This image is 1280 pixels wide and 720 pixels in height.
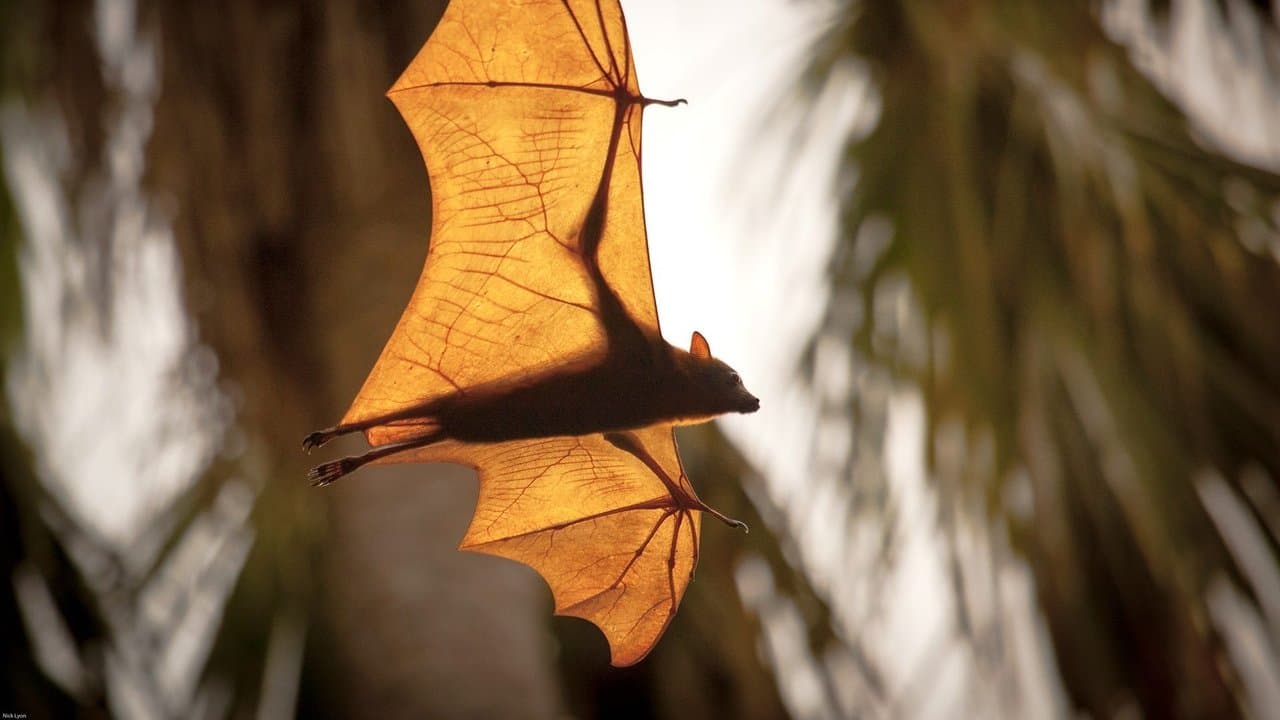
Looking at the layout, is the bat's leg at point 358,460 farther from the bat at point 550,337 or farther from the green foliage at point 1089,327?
the green foliage at point 1089,327

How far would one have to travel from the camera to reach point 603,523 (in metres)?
0.37

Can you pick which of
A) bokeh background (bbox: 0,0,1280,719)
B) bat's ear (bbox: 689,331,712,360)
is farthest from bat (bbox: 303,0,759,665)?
bokeh background (bbox: 0,0,1280,719)

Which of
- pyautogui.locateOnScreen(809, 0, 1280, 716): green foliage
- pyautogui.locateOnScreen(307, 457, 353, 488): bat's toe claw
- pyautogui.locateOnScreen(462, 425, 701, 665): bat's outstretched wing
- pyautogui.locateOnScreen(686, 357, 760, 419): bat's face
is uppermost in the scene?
pyautogui.locateOnScreen(307, 457, 353, 488): bat's toe claw

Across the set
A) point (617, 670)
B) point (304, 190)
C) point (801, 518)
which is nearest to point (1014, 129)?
point (801, 518)

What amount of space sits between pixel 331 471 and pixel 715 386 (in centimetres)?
11

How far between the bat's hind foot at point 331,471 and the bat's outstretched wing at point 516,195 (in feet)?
0.04

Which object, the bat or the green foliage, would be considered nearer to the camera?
the bat

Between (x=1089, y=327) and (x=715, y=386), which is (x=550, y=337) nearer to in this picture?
(x=715, y=386)

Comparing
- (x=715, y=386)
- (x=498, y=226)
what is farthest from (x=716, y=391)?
(x=498, y=226)

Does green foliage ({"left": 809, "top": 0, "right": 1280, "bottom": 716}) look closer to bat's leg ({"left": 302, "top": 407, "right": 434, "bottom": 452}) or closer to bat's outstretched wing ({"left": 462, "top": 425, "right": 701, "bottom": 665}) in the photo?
bat's outstretched wing ({"left": 462, "top": 425, "right": 701, "bottom": 665})

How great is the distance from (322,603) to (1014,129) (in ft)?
4.04

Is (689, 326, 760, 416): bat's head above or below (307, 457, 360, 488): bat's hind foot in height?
below

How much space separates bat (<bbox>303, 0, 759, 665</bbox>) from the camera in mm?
271

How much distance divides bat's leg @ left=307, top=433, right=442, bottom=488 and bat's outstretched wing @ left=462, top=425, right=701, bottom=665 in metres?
0.04
